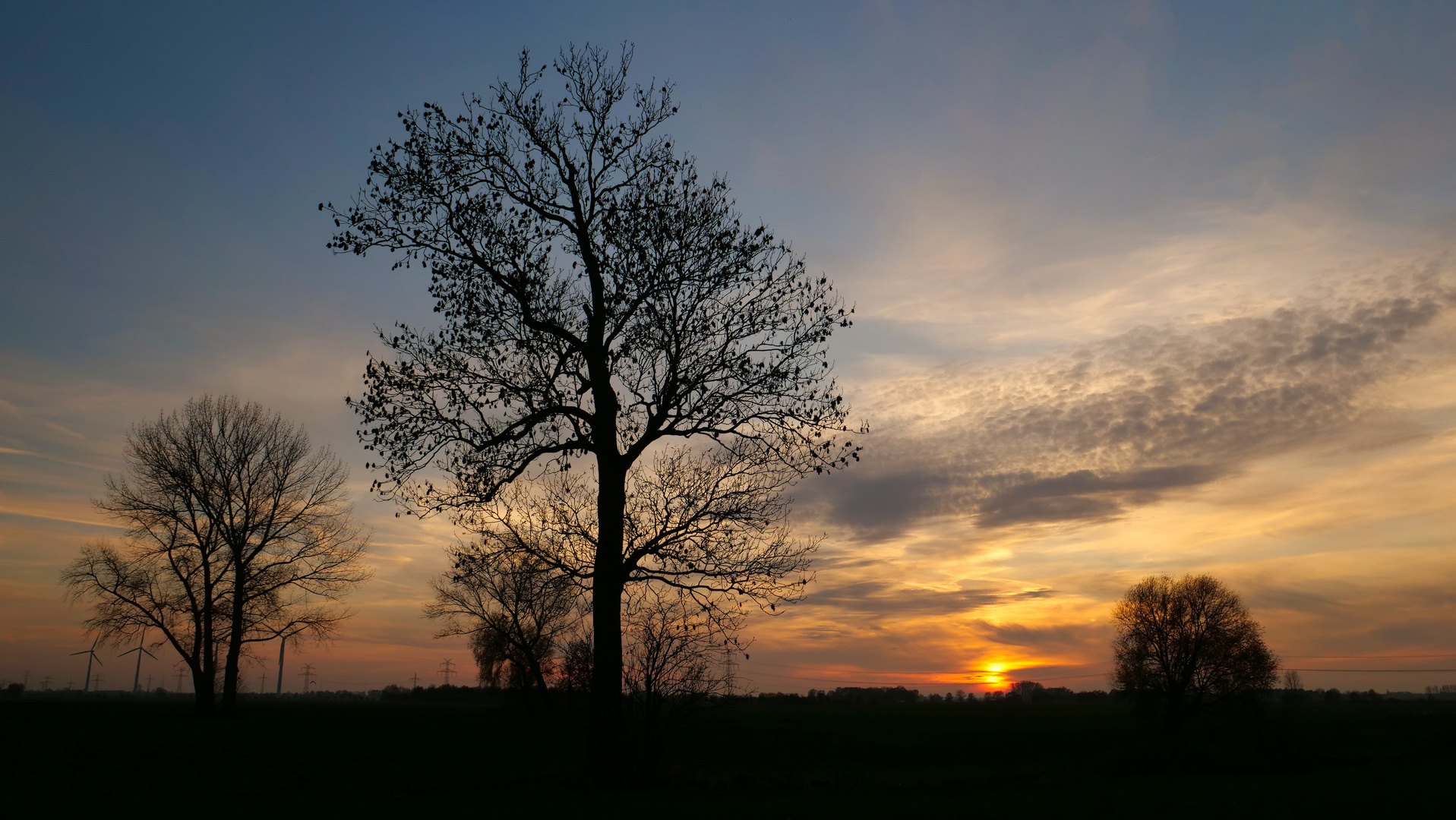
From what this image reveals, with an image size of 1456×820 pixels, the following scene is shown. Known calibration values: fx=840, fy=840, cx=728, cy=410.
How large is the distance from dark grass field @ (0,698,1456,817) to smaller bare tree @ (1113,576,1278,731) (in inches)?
507

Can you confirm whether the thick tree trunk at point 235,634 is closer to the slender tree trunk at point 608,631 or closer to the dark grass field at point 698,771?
the dark grass field at point 698,771

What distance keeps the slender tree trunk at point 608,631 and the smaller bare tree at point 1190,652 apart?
67413mm

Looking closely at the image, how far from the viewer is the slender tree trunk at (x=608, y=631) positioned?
17297 mm

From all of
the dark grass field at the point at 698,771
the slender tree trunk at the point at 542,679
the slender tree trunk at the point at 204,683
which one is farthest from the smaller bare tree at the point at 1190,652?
the slender tree trunk at the point at 204,683

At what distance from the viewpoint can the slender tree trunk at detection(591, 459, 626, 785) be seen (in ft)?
56.7

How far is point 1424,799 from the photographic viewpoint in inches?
977

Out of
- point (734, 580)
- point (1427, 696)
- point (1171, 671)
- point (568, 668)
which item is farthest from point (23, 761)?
point (1427, 696)

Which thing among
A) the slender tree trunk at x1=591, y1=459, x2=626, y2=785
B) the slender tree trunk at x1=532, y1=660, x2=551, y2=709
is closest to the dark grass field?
the slender tree trunk at x1=591, y1=459, x2=626, y2=785

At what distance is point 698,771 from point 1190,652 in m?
65.9

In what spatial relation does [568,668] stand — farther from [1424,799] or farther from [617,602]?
[1424,799]

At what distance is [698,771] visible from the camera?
21250 millimetres

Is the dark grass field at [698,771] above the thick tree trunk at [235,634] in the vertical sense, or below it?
below

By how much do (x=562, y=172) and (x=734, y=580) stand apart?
940 cm

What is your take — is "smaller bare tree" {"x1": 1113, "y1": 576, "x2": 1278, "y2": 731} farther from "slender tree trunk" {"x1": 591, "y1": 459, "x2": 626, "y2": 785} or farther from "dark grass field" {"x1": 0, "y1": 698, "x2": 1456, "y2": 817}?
"slender tree trunk" {"x1": 591, "y1": 459, "x2": 626, "y2": 785}
